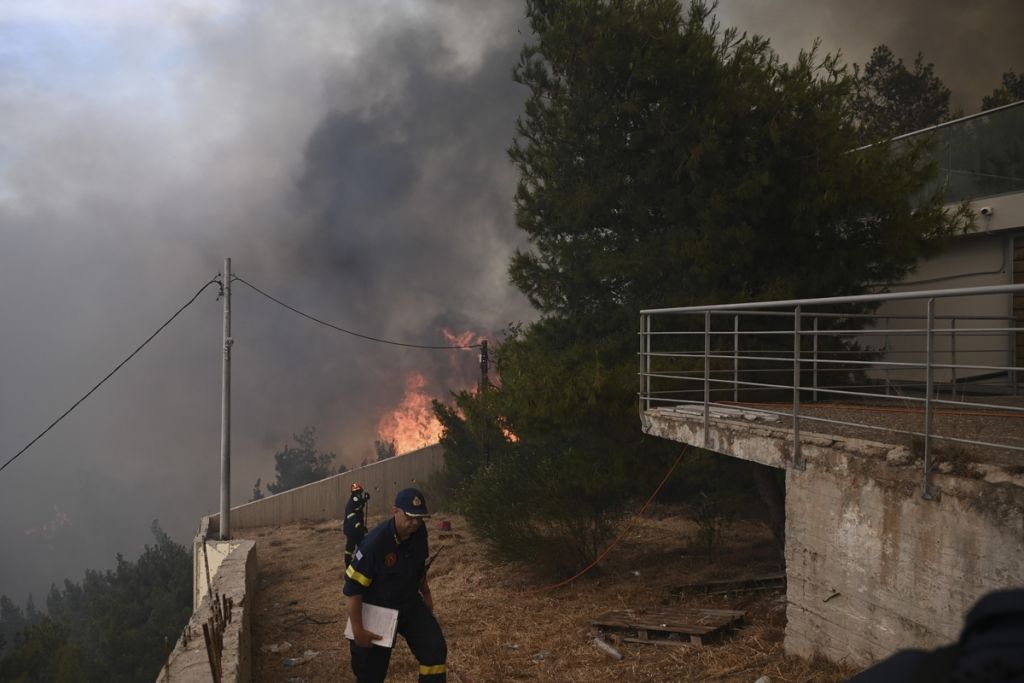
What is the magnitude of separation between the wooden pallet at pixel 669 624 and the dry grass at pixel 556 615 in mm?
134

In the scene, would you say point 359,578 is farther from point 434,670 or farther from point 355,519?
point 355,519

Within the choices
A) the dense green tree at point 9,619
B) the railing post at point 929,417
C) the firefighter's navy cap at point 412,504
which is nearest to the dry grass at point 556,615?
the railing post at point 929,417

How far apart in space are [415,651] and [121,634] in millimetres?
50522

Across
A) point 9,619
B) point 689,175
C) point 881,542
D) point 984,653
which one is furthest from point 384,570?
point 9,619

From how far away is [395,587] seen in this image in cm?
538

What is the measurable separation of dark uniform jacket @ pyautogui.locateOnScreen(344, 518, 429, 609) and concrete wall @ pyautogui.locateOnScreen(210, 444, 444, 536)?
711 inches

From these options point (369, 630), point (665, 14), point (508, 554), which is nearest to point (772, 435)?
point (369, 630)

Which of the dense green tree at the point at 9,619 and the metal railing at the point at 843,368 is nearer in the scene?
the metal railing at the point at 843,368

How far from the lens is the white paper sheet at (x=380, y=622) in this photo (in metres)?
5.28

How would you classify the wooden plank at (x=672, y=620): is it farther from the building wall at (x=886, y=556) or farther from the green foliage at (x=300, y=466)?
the green foliage at (x=300, y=466)

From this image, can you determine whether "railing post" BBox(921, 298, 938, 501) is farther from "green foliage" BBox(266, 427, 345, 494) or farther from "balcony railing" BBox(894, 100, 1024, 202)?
"green foliage" BBox(266, 427, 345, 494)

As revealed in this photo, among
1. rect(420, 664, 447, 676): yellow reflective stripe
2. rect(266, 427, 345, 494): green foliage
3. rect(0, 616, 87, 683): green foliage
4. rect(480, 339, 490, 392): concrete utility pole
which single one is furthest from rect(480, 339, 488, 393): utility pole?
rect(266, 427, 345, 494): green foliage

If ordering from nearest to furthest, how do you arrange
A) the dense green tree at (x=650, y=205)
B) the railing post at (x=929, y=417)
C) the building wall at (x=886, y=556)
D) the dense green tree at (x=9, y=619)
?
the building wall at (x=886, y=556) < the railing post at (x=929, y=417) < the dense green tree at (x=650, y=205) < the dense green tree at (x=9, y=619)

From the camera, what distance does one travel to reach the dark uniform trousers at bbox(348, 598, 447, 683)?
211 inches
